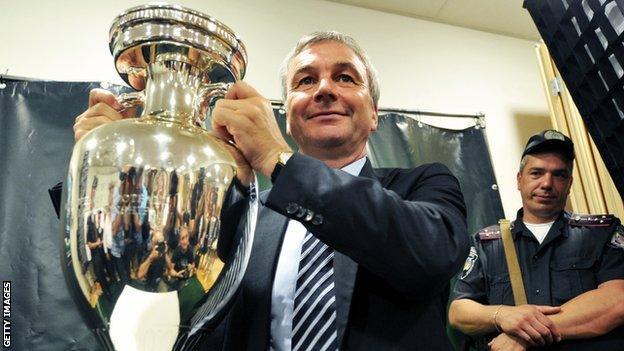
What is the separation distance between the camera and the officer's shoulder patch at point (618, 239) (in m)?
1.18

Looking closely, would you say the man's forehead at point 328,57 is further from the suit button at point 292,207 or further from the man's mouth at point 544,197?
the man's mouth at point 544,197

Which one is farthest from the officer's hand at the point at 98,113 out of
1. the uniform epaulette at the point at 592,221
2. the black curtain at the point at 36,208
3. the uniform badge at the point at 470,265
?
the uniform epaulette at the point at 592,221

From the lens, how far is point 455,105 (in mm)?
1928

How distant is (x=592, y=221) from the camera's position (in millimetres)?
1267

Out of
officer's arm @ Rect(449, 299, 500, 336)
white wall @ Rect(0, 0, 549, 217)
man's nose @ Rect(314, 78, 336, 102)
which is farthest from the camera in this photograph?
white wall @ Rect(0, 0, 549, 217)

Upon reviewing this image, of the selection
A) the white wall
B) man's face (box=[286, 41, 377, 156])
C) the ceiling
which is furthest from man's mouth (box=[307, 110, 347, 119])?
the ceiling

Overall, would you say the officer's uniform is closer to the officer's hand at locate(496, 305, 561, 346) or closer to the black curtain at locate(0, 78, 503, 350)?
the officer's hand at locate(496, 305, 561, 346)

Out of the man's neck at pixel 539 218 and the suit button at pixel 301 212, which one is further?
the man's neck at pixel 539 218

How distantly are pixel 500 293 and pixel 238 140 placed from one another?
1.01m

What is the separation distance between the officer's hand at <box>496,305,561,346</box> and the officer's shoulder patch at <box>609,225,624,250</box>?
23 cm

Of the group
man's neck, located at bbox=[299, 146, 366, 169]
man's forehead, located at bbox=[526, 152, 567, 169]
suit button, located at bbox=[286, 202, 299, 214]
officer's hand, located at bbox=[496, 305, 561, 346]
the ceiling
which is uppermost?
the ceiling

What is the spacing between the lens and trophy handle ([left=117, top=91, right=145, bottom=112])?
425 millimetres

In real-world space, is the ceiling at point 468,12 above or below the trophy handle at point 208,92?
above

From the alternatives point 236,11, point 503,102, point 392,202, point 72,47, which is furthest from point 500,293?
point 72,47
